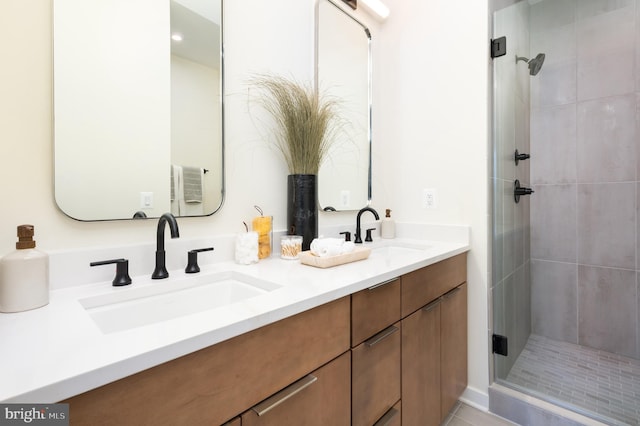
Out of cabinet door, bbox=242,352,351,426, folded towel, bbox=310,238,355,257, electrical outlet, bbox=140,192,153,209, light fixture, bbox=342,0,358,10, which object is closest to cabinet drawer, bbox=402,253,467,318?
folded towel, bbox=310,238,355,257

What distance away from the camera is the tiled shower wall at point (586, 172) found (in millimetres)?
2020

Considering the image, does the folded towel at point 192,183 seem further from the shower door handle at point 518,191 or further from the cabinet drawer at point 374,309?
the shower door handle at point 518,191

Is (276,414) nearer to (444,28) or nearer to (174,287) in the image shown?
(174,287)

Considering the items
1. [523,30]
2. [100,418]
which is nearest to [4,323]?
[100,418]

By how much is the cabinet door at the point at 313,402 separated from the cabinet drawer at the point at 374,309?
8 cm

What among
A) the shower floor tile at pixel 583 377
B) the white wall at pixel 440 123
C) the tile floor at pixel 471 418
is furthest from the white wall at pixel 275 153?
the shower floor tile at pixel 583 377

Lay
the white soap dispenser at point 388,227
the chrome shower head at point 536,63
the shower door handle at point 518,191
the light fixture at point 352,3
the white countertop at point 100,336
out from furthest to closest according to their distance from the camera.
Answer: the chrome shower head at point 536,63 < the shower door handle at point 518,191 < the white soap dispenser at point 388,227 < the light fixture at point 352,3 < the white countertop at point 100,336

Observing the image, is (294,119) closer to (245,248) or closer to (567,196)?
(245,248)

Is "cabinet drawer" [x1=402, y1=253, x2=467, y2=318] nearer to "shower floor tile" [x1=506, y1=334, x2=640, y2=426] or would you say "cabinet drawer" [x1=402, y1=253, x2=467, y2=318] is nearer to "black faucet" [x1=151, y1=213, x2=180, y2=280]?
"shower floor tile" [x1=506, y1=334, x2=640, y2=426]

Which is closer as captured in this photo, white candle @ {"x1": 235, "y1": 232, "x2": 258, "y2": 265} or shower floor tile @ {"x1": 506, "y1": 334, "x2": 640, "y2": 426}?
white candle @ {"x1": 235, "y1": 232, "x2": 258, "y2": 265}

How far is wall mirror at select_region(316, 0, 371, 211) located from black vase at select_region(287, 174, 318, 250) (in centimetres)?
31

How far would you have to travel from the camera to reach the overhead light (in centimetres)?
182

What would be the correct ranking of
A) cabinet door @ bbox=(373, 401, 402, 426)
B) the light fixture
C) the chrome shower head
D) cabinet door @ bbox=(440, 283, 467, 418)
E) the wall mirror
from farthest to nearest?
the chrome shower head → the light fixture → the wall mirror → cabinet door @ bbox=(440, 283, 467, 418) → cabinet door @ bbox=(373, 401, 402, 426)

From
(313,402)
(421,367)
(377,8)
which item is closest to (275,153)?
(313,402)
